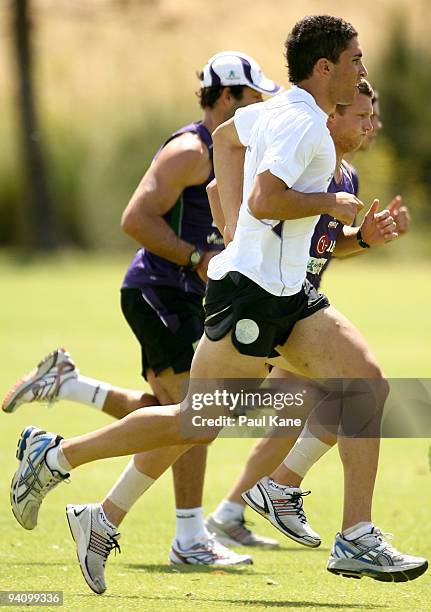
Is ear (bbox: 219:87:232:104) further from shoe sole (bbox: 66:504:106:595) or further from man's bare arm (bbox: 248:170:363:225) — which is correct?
shoe sole (bbox: 66:504:106:595)

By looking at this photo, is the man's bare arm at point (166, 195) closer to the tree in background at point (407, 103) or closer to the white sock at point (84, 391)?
the white sock at point (84, 391)

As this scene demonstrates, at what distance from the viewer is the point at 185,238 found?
767cm

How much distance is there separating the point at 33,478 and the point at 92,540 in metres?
0.39

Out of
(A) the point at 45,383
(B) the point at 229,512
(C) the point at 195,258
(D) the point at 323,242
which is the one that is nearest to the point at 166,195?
(C) the point at 195,258

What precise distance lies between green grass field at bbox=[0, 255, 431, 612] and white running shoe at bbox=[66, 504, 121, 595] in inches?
4.0

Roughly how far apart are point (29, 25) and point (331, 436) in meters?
32.3

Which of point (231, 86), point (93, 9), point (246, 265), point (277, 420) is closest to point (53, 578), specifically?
point (277, 420)

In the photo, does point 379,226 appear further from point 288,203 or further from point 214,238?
point 214,238

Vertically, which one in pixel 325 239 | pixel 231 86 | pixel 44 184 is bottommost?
pixel 325 239

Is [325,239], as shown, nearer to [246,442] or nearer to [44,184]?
[246,442]

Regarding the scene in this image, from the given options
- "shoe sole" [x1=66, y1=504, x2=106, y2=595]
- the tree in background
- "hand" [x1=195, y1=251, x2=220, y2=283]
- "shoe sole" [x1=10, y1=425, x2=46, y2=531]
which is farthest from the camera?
the tree in background

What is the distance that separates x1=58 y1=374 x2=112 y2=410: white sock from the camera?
790 cm

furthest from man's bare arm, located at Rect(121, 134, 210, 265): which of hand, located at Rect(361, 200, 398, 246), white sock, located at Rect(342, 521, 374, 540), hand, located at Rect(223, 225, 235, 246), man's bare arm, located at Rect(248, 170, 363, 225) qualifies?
white sock, located at Rect(342, 521, 374, 540)

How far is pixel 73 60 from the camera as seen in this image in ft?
191
